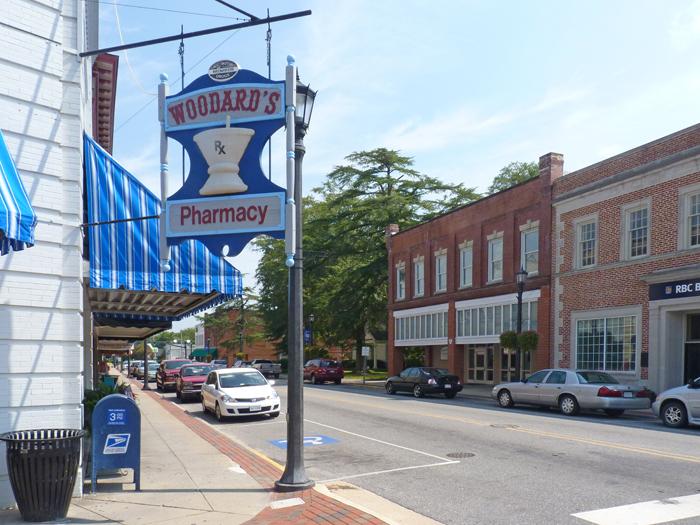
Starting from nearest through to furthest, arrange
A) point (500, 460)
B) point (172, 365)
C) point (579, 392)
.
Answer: point (500, 460), point (579, 392), point (172, 365)

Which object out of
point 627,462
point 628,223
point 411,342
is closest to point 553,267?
point 628,223

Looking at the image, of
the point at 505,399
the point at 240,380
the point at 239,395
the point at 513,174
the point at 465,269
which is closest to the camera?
the point at 239,395

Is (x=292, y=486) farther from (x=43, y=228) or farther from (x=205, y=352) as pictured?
(x=205, y=352)

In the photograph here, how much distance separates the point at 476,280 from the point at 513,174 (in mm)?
28087

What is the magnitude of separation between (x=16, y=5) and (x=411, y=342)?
32736 millimetres

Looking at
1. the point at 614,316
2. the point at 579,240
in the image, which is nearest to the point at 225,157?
the point at 614,316

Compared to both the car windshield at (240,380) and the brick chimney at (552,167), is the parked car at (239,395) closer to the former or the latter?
the car windshield at (240,380)

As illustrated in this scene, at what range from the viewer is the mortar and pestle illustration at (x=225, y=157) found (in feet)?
26.0

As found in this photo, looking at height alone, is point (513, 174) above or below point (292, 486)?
above

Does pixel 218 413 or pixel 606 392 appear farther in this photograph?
pixel 218 413

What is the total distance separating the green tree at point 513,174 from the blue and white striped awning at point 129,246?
4978 cm

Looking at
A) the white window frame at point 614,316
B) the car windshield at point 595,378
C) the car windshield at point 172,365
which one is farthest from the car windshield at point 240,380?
the car windshield at point 172,365

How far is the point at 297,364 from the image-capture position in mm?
8172

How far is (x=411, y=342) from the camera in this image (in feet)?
126
